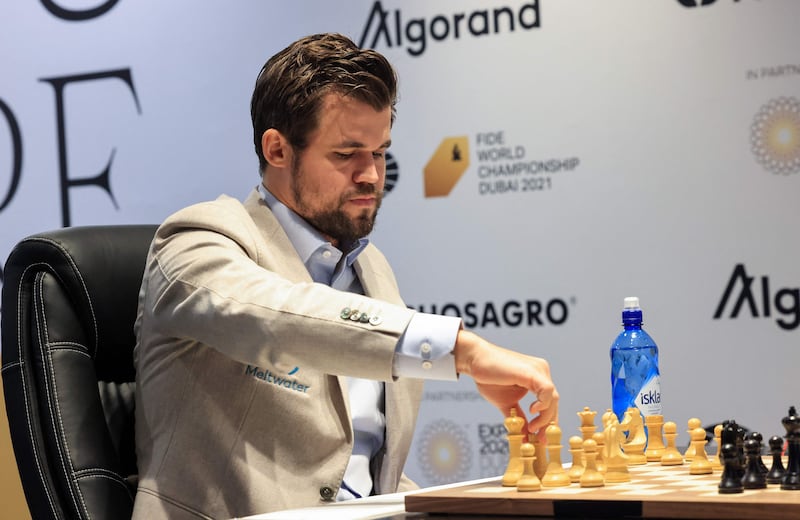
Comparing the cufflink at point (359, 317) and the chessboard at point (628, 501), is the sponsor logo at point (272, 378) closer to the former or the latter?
the cufflink at point (359, 317)

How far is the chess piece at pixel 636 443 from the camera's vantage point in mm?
1786

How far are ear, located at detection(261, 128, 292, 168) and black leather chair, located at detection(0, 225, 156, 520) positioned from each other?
1.16 feet

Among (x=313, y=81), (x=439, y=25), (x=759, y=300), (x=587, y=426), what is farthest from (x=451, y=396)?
(x=587, y=426)

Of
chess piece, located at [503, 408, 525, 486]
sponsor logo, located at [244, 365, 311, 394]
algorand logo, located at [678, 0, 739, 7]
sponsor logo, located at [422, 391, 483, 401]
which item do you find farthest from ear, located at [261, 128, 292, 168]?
algorand logo, located at [678, 0, 739, 7]

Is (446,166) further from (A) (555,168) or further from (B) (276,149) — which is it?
(B) (276,149)

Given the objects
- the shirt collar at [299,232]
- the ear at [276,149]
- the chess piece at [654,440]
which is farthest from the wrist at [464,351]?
the ear at [276,149]

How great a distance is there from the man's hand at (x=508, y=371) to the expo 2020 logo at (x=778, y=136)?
245 cm

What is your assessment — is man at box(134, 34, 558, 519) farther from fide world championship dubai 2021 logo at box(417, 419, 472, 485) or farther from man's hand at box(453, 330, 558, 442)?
fide world championship dubai 2021 logo at box(417, 419, 472, 485)

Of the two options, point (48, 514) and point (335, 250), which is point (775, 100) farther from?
point (48, 514)

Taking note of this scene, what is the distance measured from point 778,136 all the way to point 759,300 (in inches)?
22.5

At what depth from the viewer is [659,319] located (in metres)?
3.81

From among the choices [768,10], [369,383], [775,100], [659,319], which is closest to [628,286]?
[659,319]

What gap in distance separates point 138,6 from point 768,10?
2.60m

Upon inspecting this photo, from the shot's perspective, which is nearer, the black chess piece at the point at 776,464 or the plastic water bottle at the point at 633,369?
the black chess piece at the point at 776,464
